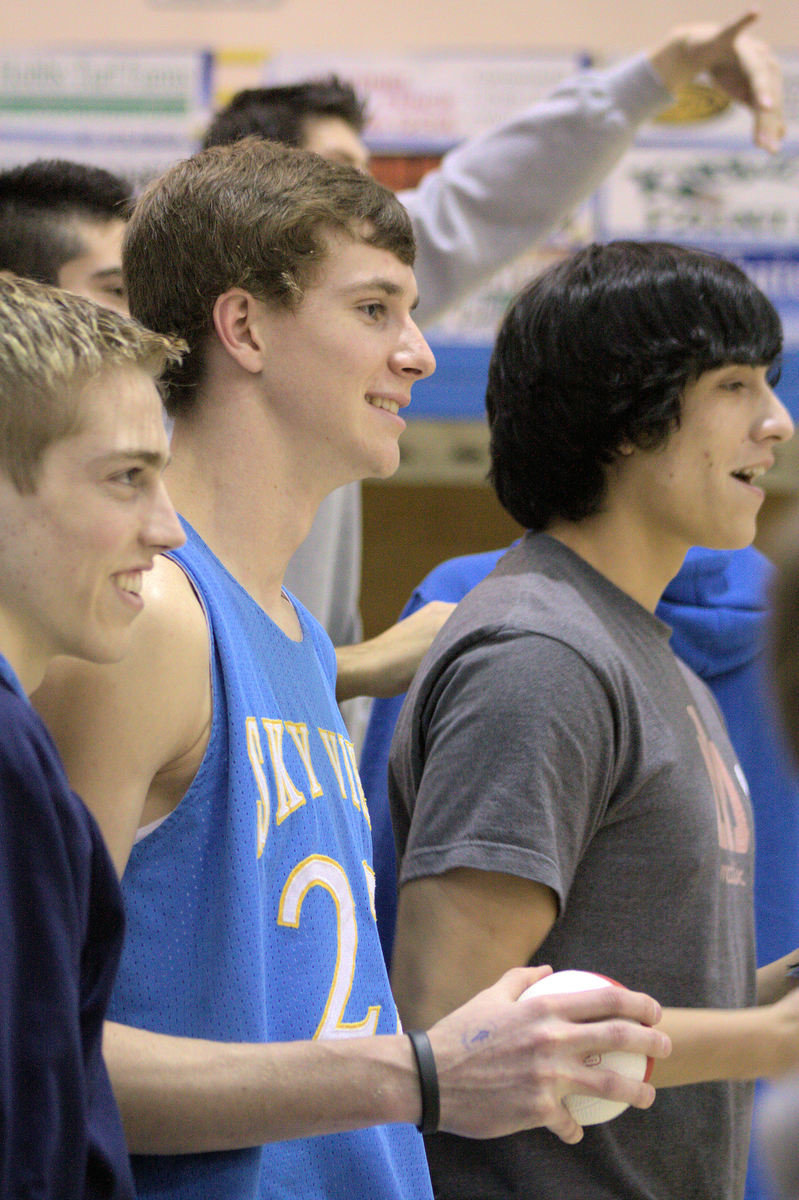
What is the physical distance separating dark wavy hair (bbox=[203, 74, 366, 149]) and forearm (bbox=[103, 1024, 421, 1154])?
1613mm

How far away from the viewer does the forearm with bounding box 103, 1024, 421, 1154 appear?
31.7 inches

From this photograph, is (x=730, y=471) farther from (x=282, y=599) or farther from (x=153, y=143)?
(x=153, y=143)

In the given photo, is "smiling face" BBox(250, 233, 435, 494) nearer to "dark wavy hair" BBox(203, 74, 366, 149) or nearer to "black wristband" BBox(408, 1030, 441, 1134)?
"black wristband" BBox(408, 1030, 441, 1134)

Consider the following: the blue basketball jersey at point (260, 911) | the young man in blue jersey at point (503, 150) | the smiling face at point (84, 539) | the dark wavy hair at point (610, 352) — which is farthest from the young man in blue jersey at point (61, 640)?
the young man in blue jersey at point (503, 150)

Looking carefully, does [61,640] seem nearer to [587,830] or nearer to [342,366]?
[342,366]

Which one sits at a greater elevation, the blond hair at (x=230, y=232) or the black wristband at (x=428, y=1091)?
the blond hair at (x=230, y=232)

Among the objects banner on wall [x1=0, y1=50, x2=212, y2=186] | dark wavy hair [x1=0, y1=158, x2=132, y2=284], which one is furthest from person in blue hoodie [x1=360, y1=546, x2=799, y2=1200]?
banner on wall [x1=0, y1=50, x2=212, y2=186]

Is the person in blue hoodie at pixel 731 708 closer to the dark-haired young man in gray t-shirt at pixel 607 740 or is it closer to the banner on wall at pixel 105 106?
the dark-haired young man in gray t-shirt at pixel 607 740

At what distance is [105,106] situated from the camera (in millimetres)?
2951

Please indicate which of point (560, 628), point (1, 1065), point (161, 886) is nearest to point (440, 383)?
point (560, 628)

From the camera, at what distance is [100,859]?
2.40 ft

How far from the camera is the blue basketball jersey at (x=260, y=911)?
88 cm

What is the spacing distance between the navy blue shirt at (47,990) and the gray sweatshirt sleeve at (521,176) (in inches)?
61.8

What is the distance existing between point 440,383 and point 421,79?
0.70 meters
